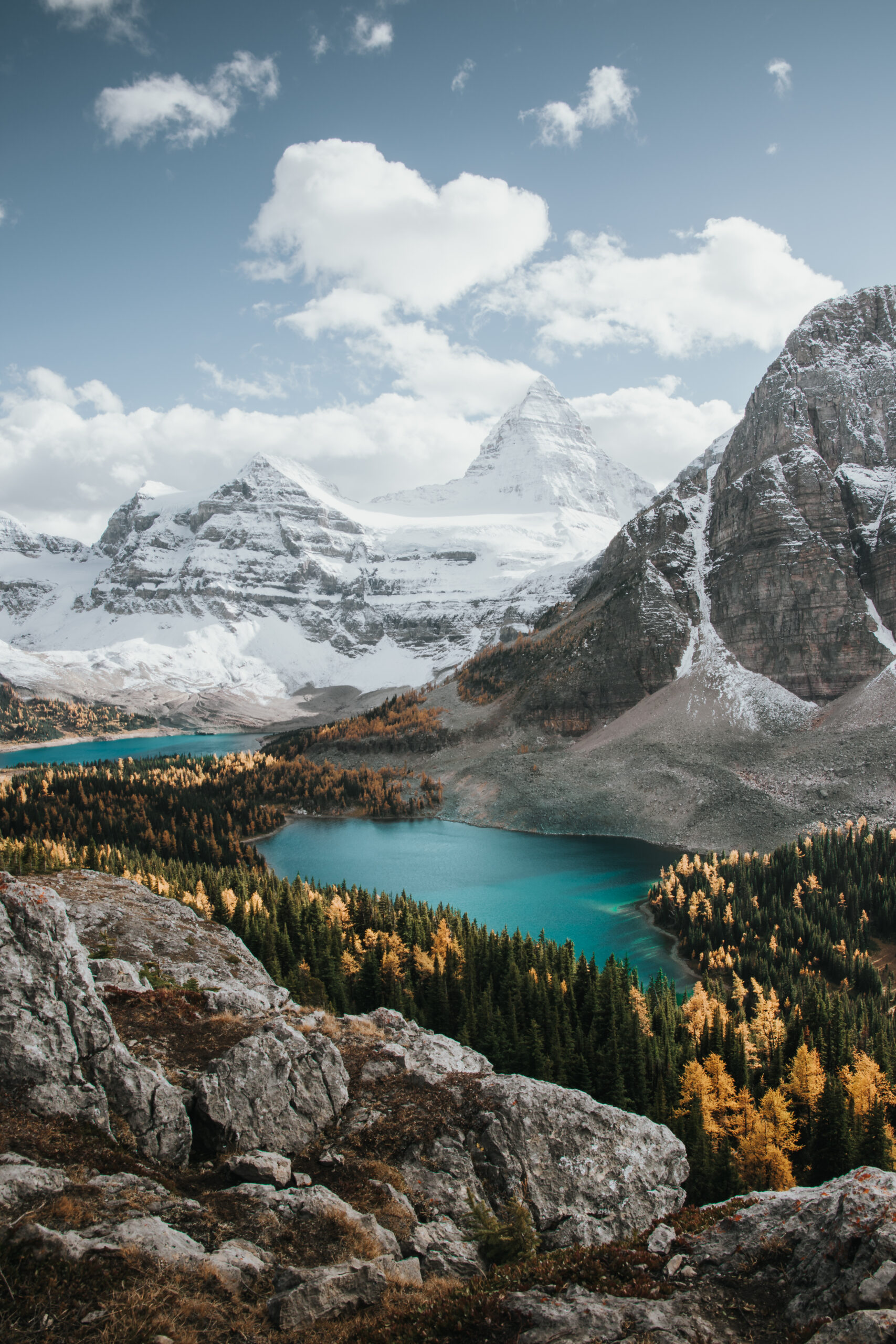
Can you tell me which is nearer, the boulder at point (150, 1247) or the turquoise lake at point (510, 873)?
the boulder at point (150, 1247)

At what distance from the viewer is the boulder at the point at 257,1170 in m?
16.0

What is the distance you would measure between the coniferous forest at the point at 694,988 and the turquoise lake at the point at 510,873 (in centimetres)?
505

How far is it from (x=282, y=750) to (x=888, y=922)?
15181cm

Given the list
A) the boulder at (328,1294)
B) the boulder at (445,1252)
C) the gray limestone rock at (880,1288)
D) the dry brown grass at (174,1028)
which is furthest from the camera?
the dry brown grass at (174,1028)

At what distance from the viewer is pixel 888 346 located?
15600 centimetres

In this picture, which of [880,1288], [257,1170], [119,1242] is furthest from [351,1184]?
[880,1288]

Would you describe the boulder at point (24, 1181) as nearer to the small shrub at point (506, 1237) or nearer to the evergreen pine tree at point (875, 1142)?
the small shrub at point (506, 1237)

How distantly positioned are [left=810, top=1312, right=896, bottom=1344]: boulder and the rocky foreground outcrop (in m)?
0.03

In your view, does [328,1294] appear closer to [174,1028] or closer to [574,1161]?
[574,1161]

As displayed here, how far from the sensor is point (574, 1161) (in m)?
19.2

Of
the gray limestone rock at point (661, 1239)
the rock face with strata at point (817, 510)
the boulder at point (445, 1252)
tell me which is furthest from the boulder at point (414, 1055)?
the rock face with strata at point (817, 510)

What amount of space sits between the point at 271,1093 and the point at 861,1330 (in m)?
14.3

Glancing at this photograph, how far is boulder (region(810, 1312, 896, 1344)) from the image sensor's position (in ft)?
29.4

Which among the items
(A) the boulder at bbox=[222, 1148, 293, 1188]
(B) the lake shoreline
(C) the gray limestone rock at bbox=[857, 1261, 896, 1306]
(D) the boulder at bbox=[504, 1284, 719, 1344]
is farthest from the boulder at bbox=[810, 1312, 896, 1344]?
(B) the lake shoreline
